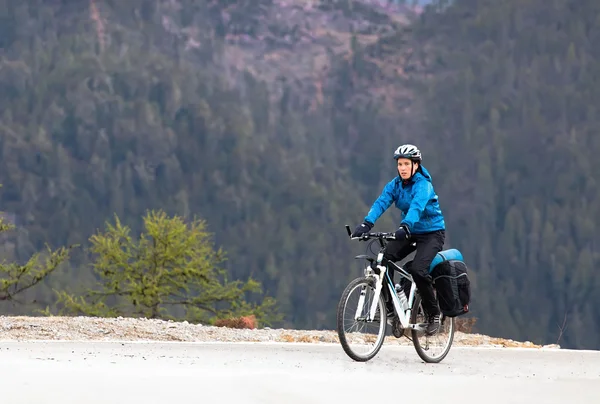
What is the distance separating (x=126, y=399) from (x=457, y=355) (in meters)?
5.89

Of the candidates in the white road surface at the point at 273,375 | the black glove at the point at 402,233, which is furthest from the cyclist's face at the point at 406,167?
the white road surface at the point at 273,375

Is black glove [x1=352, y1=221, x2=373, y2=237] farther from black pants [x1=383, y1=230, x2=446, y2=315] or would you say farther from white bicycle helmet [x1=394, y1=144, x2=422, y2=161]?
white bicycle helmet [x1=394, y1=144, x2=422, y2=161]

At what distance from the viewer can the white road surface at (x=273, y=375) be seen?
29.1 feet

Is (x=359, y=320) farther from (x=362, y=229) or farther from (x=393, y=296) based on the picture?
(x=362, y=229)

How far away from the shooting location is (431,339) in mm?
12648

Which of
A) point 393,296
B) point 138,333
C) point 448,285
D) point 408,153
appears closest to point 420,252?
point 393,296

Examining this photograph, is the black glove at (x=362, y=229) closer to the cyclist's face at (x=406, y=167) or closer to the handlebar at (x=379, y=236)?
the handlebar at (x=379, y=236)

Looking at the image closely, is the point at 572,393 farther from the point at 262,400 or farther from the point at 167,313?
the point at 167,313

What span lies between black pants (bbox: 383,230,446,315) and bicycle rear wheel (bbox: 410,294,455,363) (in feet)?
0.75

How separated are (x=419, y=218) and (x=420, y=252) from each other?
428mm

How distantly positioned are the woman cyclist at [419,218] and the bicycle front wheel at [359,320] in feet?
0.96

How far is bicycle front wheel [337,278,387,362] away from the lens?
37.6ft

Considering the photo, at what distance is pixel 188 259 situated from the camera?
32281mm

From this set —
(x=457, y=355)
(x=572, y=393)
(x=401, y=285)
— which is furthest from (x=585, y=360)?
(x=572, y=393)
